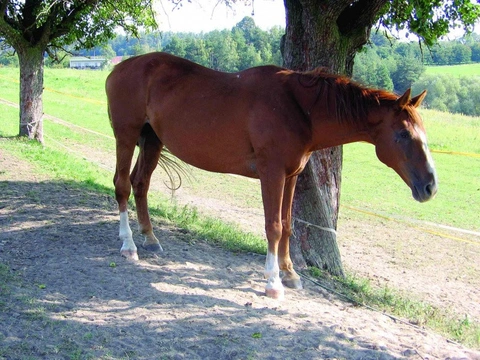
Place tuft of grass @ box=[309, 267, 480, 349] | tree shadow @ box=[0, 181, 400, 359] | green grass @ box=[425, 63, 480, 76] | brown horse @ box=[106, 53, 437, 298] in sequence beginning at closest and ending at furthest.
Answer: tree shadow @ box=[0, 181, 400, 359] < brown horse @ box=[106, 53, 437, 298] < tuft of grass @ box=[309, 267, 480, 349] < green grass @ box=[425, 63, 480, 76]

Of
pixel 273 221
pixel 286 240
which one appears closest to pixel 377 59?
pixel 286 240

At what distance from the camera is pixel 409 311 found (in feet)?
19.4

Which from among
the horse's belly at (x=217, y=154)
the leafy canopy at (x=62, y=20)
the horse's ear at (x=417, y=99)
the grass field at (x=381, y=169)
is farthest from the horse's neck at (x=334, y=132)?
the leafy canopy at (x=62, y=20)

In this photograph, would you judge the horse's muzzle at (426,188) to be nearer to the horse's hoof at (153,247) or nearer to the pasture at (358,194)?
the pasture at (358,194)

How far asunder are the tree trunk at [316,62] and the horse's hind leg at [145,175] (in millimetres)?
1858

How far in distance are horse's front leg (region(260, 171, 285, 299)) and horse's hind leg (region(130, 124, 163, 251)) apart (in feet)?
5.13

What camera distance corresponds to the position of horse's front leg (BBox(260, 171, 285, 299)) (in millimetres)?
5168

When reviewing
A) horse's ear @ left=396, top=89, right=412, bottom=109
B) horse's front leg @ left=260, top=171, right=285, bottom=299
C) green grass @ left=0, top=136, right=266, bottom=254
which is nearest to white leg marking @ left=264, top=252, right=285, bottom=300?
horse's front leg @ left=260, top=171, right=285, bottom=299

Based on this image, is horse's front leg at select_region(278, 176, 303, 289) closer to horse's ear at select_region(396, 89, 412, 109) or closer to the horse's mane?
the horse's mane

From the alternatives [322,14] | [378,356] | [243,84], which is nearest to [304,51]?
[322,14]

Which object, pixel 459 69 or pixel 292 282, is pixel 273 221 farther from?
pixel 459 69

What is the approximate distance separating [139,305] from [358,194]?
10.9 metres

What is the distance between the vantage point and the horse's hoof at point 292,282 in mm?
5699

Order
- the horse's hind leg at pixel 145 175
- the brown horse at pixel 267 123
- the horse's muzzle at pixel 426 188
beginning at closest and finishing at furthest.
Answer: the horse's muzzle at pixel 426 188 < the brown horse at pixel 267 123 < the horse's hind leg at pixel 145 175
